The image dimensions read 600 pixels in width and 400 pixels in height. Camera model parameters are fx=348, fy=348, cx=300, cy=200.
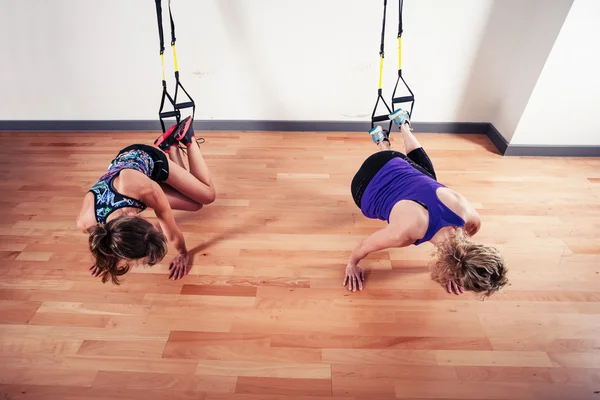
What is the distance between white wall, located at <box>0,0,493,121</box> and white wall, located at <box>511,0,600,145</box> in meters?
0.54

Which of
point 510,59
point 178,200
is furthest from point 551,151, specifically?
point 178,200

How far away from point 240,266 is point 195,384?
0.66 metres

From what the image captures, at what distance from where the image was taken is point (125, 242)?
141cm

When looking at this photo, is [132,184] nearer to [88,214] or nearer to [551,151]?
[88,214]

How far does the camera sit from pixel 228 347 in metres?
1.62

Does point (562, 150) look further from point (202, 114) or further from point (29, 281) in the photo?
point (29, 281)

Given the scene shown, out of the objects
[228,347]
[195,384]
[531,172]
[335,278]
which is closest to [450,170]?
[531,172]

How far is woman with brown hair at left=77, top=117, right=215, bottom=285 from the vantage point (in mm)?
1428

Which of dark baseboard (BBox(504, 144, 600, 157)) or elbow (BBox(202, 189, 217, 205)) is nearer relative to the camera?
elbow (BBox(202, 189, 217, 205))

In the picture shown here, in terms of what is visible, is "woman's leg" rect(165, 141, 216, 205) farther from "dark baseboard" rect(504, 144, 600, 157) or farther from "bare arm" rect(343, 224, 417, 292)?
"dark baseboard" rect(504, 144, 600, 157)

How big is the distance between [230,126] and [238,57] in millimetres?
641

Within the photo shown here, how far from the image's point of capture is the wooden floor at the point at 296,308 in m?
1.50

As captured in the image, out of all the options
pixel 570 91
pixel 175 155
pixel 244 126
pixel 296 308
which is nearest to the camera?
pixel 296 308

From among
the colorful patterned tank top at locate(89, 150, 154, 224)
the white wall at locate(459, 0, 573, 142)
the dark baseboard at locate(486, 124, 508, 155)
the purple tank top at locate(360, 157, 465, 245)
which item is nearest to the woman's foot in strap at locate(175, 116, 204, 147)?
the colorful patterned tank top at locate(89, 150, 154, 224)
